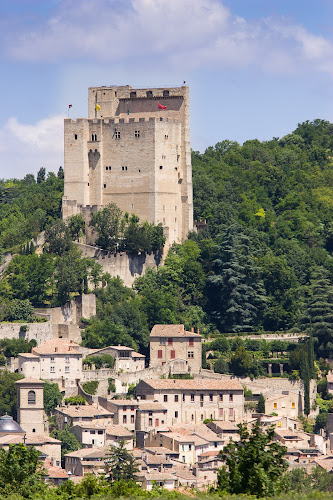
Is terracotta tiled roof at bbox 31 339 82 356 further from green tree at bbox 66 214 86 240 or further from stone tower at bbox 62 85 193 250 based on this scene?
stone tower at bbox 62 85 193 250

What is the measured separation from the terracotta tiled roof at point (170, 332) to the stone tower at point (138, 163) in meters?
9.42

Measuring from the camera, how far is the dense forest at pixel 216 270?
97.0m

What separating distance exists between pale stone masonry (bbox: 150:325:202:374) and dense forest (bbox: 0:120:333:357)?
1629mm

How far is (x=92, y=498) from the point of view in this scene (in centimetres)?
6128

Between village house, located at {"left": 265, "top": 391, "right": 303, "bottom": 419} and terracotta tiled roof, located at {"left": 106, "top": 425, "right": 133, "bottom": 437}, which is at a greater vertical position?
village house, located at {"left": 265, "top": 391, "right": 303, "bottom": 419}

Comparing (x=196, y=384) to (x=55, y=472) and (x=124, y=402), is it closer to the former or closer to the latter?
(x=124, y=402)

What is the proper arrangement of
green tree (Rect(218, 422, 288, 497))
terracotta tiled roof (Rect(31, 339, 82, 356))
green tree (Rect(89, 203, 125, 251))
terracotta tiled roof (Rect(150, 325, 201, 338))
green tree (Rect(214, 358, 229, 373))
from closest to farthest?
green tree (Rect(218, 422, 288, 497)) < terracotta tiled roof (Rect(31, 339, 82, 356)) < terracotta tiled roof (Rect(150, 325, 201, 338)) < green tree (Rect(214, 358, 229, 373)) < green tree (Rect(89, 203, 125, 251))

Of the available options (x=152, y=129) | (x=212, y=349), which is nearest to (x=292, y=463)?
(x=212, y=349)

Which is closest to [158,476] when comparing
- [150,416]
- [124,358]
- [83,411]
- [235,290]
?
[150,416]

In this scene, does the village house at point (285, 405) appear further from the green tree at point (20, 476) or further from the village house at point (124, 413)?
the green tree at point (20, 476)

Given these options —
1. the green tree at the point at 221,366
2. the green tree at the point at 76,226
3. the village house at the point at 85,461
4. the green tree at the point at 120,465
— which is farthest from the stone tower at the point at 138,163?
the green tree at the point at 120,465

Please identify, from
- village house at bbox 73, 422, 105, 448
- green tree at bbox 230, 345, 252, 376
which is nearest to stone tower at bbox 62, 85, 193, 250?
green tree at bbox 230, 345, 252, 376

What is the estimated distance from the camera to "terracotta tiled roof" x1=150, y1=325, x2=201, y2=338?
94.1 meters

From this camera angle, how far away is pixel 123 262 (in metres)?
100
